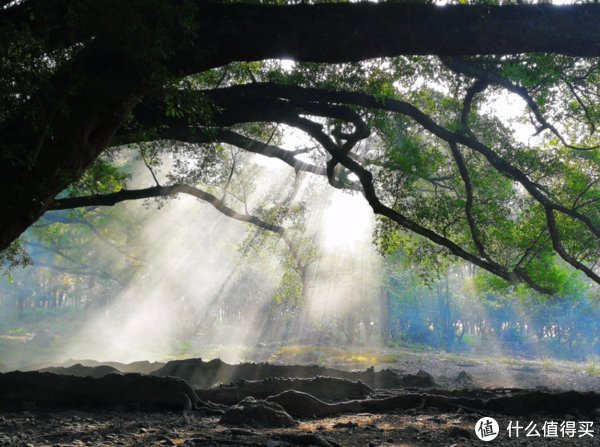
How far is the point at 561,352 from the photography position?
50.6 meters

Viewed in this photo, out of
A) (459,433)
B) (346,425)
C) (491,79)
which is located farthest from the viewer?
(491,79)

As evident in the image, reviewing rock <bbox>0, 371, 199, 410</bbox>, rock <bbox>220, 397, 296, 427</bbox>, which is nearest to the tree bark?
rock <bbox>0, 371, 199, 410</bbox>

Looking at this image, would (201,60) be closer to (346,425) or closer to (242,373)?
(346,425)

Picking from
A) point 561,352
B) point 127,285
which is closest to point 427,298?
point 561,352

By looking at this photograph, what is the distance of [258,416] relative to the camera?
22.2ft

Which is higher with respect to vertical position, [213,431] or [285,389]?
[285,389]

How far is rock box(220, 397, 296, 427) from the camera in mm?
6694

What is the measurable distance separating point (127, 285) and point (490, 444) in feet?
142

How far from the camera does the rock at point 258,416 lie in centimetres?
669

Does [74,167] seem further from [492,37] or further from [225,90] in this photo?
[492,37]

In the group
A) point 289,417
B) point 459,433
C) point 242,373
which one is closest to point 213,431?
point 289,417

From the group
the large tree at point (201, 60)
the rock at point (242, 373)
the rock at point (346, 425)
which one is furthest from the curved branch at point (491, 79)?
the rock at point (242, 373)

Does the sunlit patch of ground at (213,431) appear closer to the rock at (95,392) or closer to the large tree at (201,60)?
the rock at (95,392)

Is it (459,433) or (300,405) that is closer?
(459,433)
